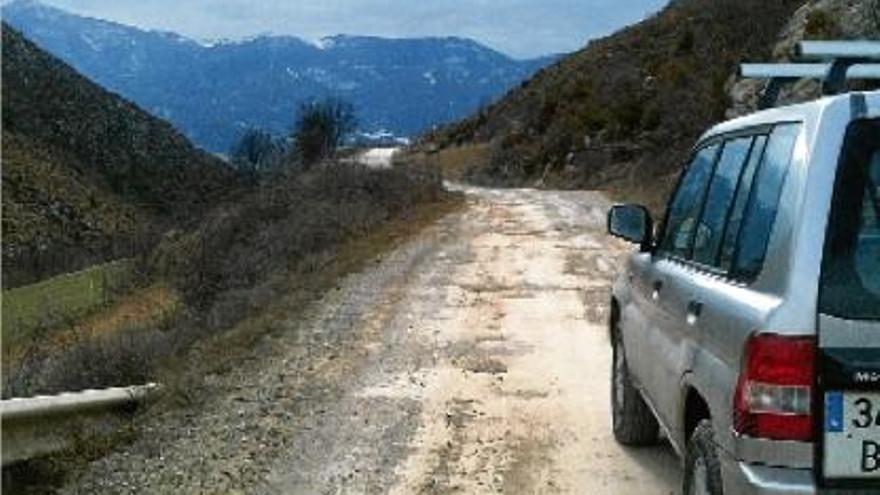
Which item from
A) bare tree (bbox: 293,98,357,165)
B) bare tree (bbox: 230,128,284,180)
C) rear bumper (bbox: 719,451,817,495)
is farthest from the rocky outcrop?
bare tree (bbox: 230,128,284,180)

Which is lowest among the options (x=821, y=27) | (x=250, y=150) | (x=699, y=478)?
(x=250, y=150)

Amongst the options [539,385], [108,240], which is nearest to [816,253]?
[539,385]

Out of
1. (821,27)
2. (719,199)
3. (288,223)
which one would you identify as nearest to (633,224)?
(719,199)

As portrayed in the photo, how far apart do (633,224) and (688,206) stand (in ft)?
2.54

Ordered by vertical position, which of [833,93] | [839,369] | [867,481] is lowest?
[867,481]

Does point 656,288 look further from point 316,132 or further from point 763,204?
point 316,132

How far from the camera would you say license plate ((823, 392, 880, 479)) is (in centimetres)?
356

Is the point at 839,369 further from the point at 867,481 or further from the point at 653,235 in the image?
the point at 653,235

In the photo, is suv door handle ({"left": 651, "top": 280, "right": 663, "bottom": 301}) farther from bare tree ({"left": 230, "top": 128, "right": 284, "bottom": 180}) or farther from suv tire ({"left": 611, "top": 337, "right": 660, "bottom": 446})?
bare tree ({"left": 230, "top": 128, "right": 284, "bottom": 180})

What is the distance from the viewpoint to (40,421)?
26.7ft

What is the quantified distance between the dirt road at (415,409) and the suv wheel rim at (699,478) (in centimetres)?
217

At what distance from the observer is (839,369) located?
3.56 metres

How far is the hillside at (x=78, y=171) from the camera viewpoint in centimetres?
6644

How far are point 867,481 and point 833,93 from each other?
1.42m
